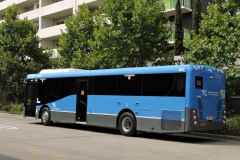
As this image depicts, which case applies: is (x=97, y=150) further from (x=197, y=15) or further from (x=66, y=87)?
(x=197, y=15)

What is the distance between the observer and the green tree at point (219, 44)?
1819 centimetres

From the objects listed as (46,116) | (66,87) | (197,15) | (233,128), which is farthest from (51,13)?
(233,128)

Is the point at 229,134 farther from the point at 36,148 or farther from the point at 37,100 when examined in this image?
the point at 37,100

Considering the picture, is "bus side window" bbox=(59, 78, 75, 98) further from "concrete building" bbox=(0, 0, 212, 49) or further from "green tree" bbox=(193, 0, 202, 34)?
"concrete building" bbox=(0, 0, 212, 49)

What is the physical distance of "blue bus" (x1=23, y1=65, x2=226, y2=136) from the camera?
14.5 m

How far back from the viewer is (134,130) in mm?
16016

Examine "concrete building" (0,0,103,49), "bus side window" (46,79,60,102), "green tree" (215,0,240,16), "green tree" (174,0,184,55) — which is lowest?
"bus side window" (46,79,60,102)

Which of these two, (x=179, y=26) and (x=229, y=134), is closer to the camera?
(x=229, y=134)

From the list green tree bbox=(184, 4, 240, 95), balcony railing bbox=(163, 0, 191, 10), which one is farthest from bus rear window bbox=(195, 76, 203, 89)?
balcony railing bbox=(163, 0, 191, 10)

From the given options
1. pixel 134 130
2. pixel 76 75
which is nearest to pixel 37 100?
pixel 76 75

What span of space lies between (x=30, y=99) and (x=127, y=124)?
316 inches

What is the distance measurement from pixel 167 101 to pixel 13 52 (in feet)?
74.5

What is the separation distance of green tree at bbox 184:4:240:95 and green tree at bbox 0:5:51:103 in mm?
18568

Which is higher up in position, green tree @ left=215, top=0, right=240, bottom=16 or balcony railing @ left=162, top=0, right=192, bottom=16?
balcony railing @ left=162, top=0, right=192, bottom=16
